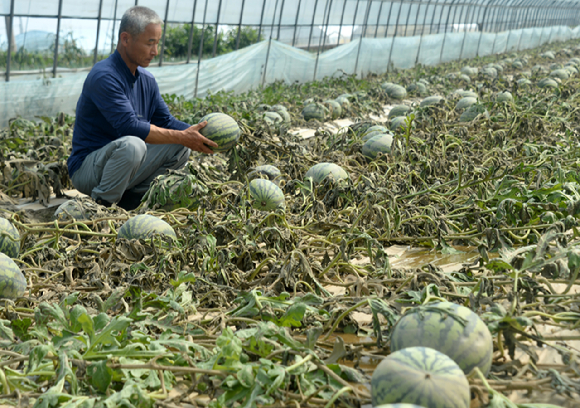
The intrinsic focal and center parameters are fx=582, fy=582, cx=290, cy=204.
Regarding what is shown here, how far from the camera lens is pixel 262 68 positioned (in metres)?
12.5

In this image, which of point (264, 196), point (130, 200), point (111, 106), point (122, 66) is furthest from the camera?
point (130, 200)

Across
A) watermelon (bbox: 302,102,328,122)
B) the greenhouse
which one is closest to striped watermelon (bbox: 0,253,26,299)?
the greenhouse

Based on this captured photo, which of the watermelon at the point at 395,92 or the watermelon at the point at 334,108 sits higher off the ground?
the watermelon at the point at 395,92

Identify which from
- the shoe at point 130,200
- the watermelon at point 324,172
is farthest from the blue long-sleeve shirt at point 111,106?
the watermelon at point 324,172

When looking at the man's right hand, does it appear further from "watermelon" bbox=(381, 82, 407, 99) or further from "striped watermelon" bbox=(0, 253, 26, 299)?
"watermelon" bbox=(381, 82, 407, 99)

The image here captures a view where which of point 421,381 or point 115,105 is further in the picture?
point 115,105

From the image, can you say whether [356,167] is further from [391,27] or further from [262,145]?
[391,27]

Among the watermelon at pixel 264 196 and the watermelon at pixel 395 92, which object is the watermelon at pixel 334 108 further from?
the watermelon at pixel 264 196

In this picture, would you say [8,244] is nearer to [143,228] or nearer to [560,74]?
[143,228]

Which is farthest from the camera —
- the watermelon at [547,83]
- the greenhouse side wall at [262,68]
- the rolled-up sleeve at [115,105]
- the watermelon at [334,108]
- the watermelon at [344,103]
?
the watermelon at [547,83]

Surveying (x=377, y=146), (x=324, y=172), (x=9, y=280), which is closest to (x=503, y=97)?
Result: (x=377, y=146)

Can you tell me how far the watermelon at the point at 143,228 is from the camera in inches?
121

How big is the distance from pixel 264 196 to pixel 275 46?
9.56m

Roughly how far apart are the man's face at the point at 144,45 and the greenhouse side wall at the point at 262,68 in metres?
3.81
